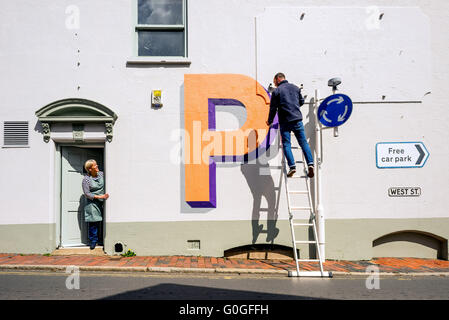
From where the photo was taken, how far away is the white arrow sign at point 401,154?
690 centimetres

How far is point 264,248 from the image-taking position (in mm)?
6770

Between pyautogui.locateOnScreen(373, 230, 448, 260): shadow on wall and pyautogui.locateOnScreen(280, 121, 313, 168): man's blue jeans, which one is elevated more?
pyautogui.locateOnScreen(280, 121, 313, 168): man's blue jeans

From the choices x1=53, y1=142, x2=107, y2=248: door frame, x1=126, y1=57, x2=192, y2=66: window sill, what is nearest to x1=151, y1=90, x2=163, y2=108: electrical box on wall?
x1=126, y1=57, x2=192, y2=66: window sill

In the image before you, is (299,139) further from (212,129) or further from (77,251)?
(77,251)

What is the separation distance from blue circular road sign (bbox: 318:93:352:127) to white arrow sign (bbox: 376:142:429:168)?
1072 mm

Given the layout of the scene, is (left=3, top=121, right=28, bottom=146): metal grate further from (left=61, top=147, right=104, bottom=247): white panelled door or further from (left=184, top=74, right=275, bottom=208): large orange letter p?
(left=184, top=74, right=275, bottom=208): large orange letter p

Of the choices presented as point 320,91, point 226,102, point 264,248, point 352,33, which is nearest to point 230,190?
point 264,248

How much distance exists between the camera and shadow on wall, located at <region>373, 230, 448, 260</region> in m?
6.93

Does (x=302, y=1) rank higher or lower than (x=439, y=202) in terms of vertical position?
higher

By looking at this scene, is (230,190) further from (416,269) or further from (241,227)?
(416,269)

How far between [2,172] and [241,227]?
4.93 metres

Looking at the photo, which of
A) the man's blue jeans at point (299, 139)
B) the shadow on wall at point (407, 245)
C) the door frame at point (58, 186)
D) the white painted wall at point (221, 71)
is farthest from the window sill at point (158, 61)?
the shadow on wall at point (407, 245)

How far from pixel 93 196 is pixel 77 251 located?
1.18 m

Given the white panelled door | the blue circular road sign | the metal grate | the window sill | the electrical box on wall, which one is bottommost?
the white panelled door
